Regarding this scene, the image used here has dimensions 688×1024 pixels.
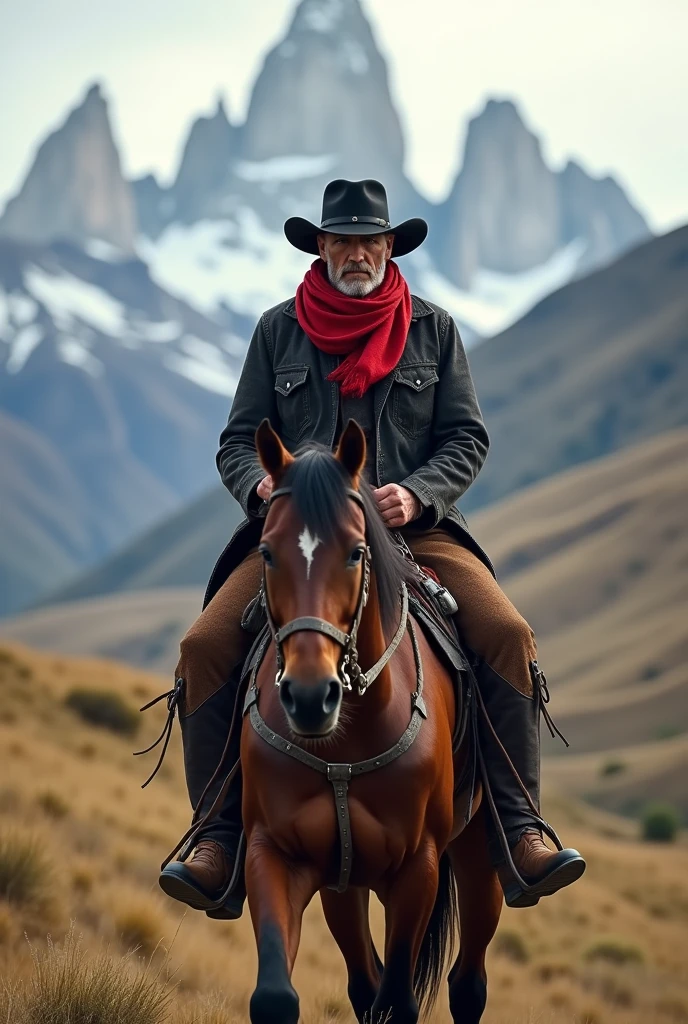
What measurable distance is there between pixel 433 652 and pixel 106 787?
1387 cm

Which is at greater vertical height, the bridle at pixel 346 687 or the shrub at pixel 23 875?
the bridle at pixel 346 687

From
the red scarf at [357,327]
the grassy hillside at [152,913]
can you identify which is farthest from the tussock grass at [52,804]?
the red scarf at [357,327]

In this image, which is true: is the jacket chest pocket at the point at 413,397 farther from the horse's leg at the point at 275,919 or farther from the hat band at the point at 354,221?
the horse's leg at the point at 275,919

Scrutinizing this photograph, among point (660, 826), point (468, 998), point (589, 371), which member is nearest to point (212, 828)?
point (468, 998)

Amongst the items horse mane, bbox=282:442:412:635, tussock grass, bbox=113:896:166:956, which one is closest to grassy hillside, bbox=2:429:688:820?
tussock grass, bbox=113:896:166:956

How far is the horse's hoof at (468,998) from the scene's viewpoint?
7.38 meters

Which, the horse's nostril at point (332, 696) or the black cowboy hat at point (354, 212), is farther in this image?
the black cowboy hat at point (354, 212)

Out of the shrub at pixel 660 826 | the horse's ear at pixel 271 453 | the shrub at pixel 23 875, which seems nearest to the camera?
the horse's ear at pixel 271 453

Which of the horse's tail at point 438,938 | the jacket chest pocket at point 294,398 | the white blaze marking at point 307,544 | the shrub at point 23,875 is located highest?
the white blaze marking at point 307,544

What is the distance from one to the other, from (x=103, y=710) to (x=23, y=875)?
1197cm

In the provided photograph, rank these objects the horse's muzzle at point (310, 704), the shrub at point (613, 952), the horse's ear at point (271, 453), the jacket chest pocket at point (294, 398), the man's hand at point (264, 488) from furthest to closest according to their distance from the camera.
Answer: the shrub at point (613, 952)
the jacket chest pocket at point (294, 398)
the man's hand at point (264, 488)
the horse's ear at point (271, 453)
the horse's muzzle at point (310, 704)

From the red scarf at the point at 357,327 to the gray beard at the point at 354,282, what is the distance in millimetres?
33

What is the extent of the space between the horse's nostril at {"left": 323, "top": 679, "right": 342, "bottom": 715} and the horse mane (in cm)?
57

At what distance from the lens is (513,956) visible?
18.9 metres
